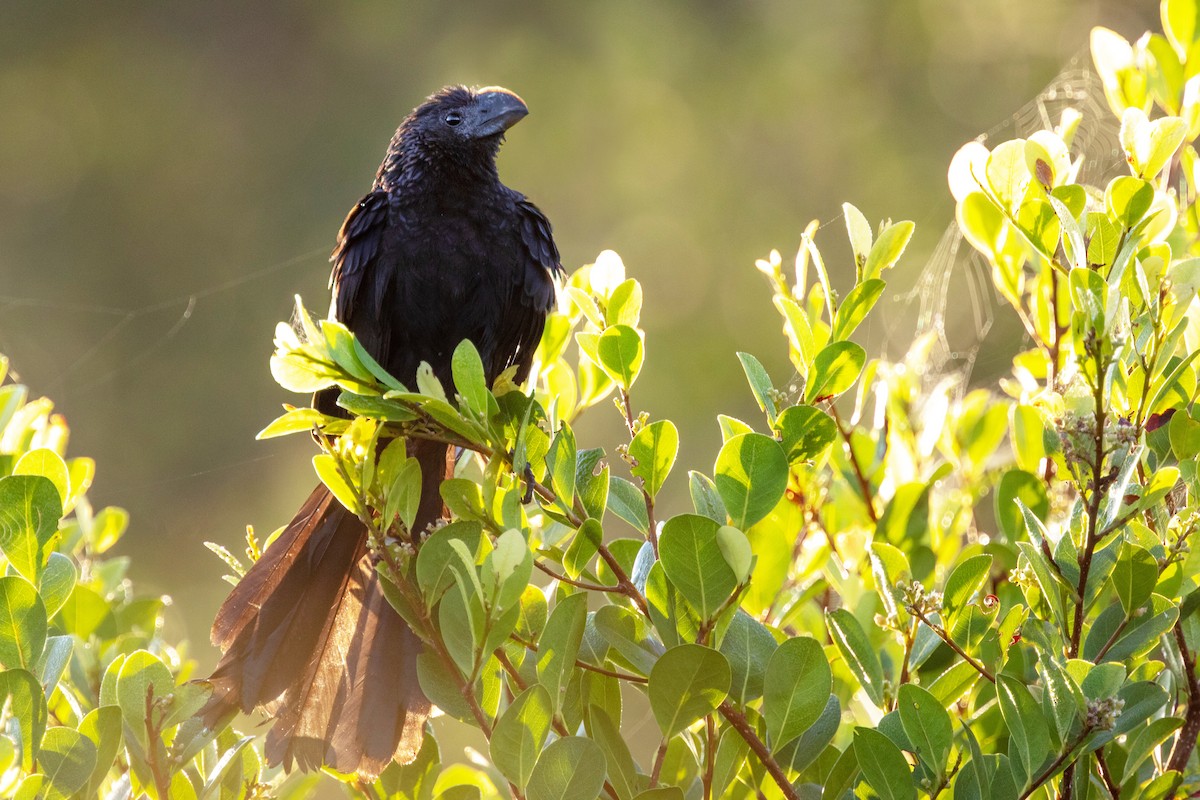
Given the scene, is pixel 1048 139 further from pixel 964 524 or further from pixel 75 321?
pixel 75 321

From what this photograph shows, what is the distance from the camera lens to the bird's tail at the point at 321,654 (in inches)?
62.1

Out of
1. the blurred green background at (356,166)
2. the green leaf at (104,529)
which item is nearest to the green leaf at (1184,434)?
the green leaf at (104,529)

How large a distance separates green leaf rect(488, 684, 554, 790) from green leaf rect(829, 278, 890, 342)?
1.84 ft

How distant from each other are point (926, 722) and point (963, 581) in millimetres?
175

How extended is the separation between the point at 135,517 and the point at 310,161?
8.40ft

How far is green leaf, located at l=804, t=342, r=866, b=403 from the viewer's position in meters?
1.31

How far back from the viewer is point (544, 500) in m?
1.35

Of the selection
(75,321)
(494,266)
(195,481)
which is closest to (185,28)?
(75,321)

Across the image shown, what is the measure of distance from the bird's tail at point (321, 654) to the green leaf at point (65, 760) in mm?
296

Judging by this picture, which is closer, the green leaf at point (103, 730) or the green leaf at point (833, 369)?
the green leaf at point (103, 730)

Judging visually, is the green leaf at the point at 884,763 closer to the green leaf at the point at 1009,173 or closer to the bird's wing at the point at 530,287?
the green leaf at the point at 1009,173

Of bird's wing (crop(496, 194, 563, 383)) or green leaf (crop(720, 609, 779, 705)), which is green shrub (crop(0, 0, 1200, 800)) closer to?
green leaf (crop(720, 609, 779, 705))

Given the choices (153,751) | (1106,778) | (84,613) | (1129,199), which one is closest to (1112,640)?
(1106,778)

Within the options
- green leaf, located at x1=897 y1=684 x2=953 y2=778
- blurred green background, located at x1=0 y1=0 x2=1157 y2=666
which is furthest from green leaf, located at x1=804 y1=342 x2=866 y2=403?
blurred green background, located at x1=0 y1=0 x2=1157 y2=666
